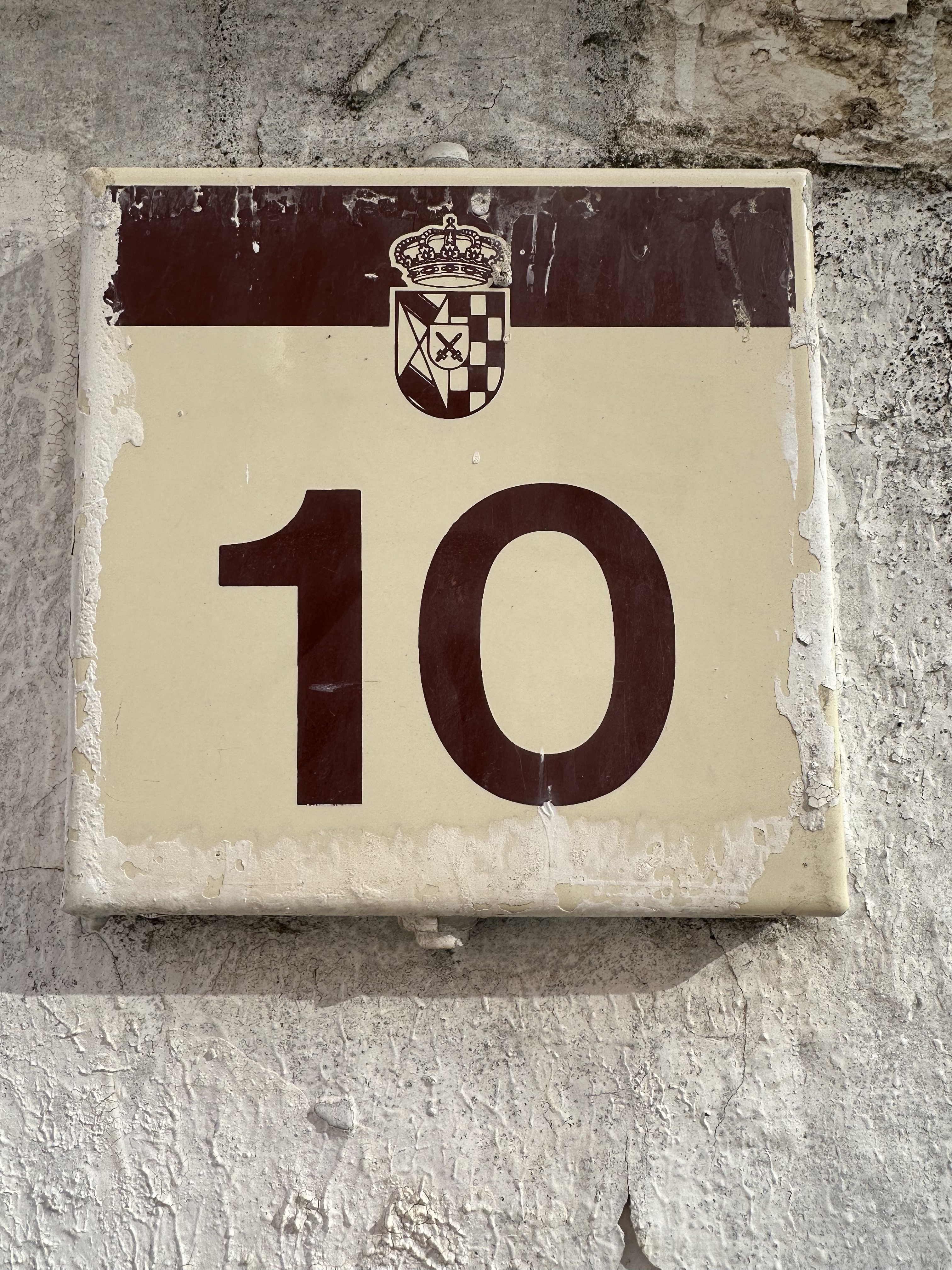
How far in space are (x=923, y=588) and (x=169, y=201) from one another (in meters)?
0.88

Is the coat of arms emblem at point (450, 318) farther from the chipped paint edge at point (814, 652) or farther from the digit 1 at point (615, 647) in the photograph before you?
the chipped paint edge at point (814, 652)

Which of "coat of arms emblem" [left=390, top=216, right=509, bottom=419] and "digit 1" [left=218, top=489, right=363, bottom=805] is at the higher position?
"coat of arms emblem" [left=390, top=216, right=509, bottom=419]

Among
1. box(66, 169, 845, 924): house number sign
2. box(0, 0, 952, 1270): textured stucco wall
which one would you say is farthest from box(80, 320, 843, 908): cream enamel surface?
box(0, 0, 952, 1270): textured stucco wall

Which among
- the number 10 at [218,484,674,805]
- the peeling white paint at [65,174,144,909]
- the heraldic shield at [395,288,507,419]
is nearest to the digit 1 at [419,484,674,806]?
the number 10 at [218,484,674,805]

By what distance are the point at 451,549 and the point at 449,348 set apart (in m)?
0.20

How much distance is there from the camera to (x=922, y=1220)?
2.94 feet

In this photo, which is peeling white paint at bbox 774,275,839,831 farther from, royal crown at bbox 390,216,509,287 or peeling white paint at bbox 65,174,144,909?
peeling white paint at bbox 65,174,144,909

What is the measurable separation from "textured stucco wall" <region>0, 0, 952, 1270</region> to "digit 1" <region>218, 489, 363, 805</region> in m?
0.18

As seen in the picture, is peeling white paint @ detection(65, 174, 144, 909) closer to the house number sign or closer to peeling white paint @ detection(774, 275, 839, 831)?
the house number sign

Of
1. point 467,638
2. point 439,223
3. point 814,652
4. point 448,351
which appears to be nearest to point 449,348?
point 448,351

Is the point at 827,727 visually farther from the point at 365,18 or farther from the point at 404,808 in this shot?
the point at 365,18

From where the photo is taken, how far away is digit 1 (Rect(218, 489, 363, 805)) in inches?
34.7

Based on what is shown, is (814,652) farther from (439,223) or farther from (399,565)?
(439,223)

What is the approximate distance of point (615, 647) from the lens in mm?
893
